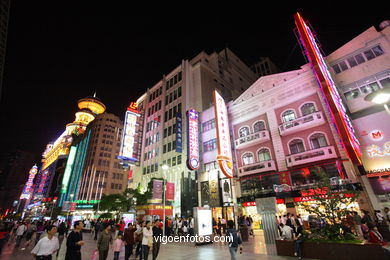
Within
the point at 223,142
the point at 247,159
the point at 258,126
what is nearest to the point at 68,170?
the point at 247,159

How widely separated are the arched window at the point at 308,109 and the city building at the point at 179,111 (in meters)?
17.5

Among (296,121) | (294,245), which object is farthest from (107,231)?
(296,121)

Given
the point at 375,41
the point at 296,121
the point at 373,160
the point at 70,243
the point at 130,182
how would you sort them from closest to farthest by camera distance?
the point at 70,243, the point at 373,160, the point at 375,41, the point at 296,121, the point at 130,182

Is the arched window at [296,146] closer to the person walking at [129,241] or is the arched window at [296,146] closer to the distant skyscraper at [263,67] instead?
the person walking at [129,241]

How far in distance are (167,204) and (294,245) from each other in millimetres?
25430

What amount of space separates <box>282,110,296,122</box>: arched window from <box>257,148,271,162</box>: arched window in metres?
4.36

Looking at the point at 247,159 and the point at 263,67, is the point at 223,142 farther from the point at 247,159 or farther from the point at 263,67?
the point at 263,67

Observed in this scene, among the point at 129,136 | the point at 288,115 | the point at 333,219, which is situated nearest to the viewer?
the point at 333,219

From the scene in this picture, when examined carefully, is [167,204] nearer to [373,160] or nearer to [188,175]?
[188,175]

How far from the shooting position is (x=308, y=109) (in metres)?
22.5

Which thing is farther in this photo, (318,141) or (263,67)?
(263,67)

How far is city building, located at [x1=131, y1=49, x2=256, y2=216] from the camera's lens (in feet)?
107

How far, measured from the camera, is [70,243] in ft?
20.2

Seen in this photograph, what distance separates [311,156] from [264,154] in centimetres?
548
